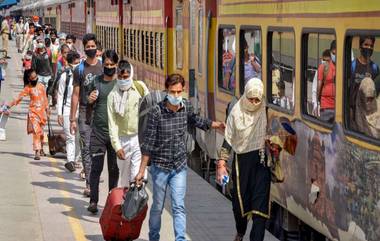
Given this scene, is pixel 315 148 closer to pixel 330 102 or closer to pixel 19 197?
pixel 330 102

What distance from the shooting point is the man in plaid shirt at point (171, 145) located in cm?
870

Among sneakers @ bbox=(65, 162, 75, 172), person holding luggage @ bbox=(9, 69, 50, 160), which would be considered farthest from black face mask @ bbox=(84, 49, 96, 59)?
person holding luggage @ bbox=(9, 69, 50, 160)

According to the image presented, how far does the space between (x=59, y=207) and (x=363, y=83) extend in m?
4.90

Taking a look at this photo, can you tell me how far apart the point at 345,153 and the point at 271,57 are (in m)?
2.60

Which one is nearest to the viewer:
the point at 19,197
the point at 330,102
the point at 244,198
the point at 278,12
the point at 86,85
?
the point at 330,102

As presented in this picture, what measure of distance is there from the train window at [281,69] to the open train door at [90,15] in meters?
22.3

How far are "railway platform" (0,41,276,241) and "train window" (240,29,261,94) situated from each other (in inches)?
57.1

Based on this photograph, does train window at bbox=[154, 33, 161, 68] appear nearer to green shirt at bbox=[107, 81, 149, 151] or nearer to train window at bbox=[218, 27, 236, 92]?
train window at bbox=[218, 27, 236, 92]

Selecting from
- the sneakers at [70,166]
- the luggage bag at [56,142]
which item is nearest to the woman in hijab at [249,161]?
the sneakers at [70,166]

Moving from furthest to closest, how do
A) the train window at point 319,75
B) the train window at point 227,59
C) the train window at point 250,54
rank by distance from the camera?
the train window at point 227,59, the train window at point 250,54, the train window at point 319,75

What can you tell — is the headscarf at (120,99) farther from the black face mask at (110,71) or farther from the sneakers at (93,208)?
the sneakers at (93,208)

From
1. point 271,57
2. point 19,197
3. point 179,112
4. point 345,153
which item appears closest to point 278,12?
point 271,57

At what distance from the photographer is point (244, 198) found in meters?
8.88

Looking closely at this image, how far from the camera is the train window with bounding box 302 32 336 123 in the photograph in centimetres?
827
